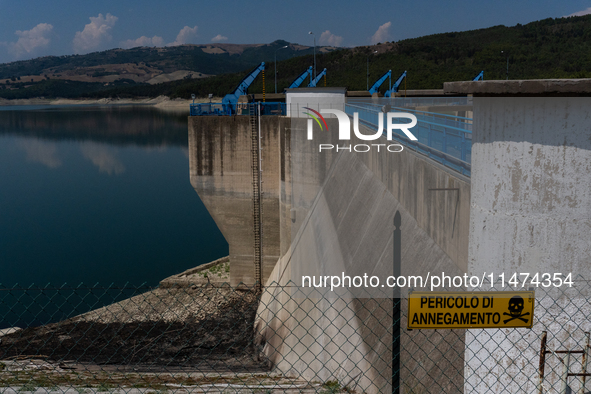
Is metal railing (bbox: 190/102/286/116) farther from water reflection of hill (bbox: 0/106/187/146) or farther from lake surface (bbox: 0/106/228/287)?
water reflection of hill (bbox: 0/106/187/146)

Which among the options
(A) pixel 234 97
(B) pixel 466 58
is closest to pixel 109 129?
(B) pixel 466 58

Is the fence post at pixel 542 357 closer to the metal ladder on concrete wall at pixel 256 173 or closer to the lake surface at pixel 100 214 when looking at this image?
the metal ladder on concrete wall at pixel 256 173

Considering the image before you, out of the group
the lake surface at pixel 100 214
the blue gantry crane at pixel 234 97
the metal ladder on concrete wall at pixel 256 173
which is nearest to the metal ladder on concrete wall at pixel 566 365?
the metal ladder on concrete wall at pixel 256 173

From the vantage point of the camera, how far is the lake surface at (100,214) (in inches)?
1233

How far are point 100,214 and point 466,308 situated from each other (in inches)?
1681

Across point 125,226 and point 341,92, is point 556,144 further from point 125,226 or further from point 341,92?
point 125,226

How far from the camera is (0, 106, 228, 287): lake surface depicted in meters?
31.3

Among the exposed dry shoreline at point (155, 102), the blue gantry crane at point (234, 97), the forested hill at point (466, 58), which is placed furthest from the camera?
the exposed dry shoreline at point (155, 102)

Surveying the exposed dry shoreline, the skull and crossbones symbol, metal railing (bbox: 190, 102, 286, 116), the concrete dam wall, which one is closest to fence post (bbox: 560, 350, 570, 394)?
the skull and crossbones symbol

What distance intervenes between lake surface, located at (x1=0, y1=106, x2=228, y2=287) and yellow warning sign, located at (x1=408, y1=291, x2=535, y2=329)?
2504cm

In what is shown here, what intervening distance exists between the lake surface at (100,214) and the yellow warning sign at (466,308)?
82.1 ft

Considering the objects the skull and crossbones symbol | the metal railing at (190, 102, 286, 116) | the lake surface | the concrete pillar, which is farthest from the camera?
the lake surface

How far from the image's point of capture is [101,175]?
2224 inches

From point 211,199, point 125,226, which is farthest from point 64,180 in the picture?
point 211,199
